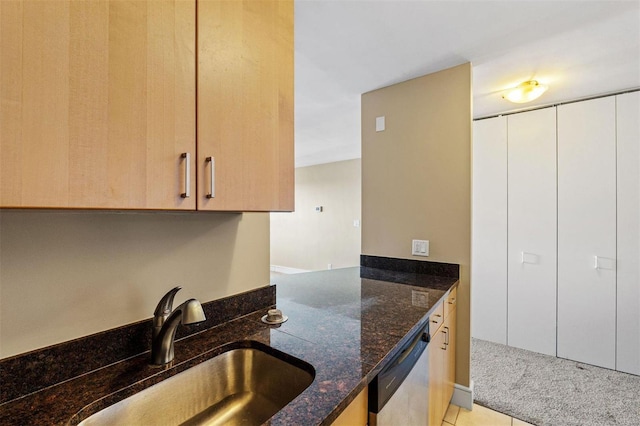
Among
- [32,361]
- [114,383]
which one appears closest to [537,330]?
[114,383]

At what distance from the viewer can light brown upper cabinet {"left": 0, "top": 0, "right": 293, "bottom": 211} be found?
49cm

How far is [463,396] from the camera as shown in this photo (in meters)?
2.02

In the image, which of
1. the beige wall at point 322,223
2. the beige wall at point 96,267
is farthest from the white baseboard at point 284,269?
the beige wall at point 96,267

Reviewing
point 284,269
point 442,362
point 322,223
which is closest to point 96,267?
point 442,362

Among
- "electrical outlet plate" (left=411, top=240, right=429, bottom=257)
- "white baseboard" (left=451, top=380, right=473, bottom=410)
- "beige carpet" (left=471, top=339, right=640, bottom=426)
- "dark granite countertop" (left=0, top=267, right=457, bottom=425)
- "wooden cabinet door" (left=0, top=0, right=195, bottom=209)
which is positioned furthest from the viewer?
"electrical outlet plate" (left=411, top=240, right=429, bottom=257)

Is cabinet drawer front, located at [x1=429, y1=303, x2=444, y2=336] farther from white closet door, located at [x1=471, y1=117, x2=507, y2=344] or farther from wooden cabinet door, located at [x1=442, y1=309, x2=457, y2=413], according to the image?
white closet door, located at [x1=471, y1=117, x2=507, y2=344]

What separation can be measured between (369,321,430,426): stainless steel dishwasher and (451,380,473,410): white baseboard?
83cm

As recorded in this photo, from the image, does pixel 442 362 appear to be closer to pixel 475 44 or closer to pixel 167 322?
pixel 167 322

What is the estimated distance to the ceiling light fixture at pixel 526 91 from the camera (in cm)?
224

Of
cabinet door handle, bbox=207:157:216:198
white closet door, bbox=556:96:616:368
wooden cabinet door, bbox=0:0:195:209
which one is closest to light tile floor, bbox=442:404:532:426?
white closet door, bbox=556:96:616:368

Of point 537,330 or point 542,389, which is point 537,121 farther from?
point 542,389

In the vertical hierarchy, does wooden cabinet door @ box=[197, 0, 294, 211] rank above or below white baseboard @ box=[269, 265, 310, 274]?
above

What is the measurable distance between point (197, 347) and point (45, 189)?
2.21ft

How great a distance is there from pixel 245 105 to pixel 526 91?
95.8 inches
